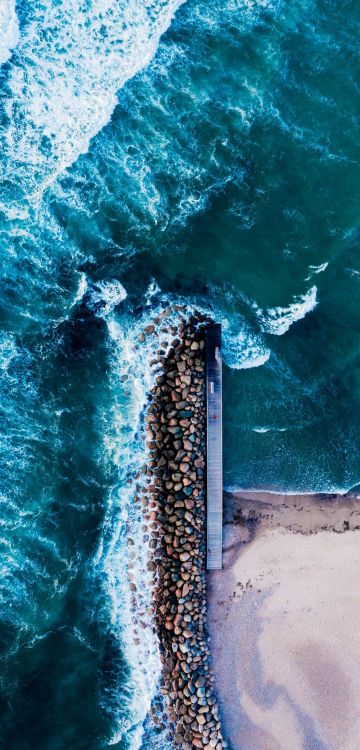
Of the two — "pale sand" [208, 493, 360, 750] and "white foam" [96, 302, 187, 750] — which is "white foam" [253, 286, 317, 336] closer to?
"white foam" [96, 302, 187, 750]

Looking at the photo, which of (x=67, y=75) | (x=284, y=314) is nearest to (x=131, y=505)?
(x=284, y=314)

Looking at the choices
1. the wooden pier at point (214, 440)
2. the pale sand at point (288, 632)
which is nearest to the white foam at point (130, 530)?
the wooden pier at point (214, 440)

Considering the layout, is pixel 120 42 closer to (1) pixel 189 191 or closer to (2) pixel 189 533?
(1) pixel 189 191

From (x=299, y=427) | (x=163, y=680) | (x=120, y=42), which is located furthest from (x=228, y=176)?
(x=163, y=680)

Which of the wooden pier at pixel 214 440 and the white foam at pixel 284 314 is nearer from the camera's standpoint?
the wooden pier at pixel 214 440

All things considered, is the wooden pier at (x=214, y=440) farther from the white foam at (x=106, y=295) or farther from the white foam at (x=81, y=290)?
the white foam at (x=81, y=290)

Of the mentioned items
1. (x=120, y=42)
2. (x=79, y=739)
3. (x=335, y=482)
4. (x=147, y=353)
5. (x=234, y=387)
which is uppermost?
(x=120, y=42)

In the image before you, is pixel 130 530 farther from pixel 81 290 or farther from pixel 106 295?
pixel 81 290
